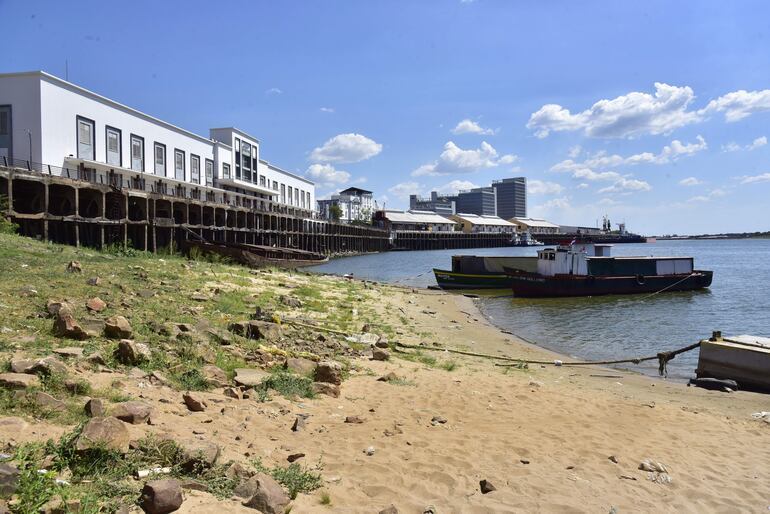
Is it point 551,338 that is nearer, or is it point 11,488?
point 11,488

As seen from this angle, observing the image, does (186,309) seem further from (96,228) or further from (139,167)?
(139,167)

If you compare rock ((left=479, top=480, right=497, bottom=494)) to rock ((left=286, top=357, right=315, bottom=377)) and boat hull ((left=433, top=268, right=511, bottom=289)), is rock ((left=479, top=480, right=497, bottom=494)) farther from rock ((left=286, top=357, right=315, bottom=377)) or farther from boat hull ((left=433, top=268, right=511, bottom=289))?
boat hull ((left=433, top=268, right=511, bottom=289))

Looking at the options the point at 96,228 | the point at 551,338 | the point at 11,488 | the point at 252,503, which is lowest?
the point at 551,338

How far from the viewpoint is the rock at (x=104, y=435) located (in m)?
4.41

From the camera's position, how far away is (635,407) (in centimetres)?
902

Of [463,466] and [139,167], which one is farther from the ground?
[139,167]

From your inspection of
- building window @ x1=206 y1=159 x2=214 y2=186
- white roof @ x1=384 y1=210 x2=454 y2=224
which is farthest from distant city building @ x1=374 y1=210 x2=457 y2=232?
building window @ x1=206 y1=159 x2=214 y2=186

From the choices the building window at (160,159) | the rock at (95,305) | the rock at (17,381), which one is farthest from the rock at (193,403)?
the building window at (160,159)

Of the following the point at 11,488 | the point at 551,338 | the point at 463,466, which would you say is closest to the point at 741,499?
the point at 463,466

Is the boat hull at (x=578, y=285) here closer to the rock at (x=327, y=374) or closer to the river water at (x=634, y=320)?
the river water at (x=634, y=320)

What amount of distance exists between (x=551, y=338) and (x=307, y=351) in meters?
11.6

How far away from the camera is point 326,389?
803 cm

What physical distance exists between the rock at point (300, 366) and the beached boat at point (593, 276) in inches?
994

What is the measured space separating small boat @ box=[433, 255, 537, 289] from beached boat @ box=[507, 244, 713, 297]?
2591mm
